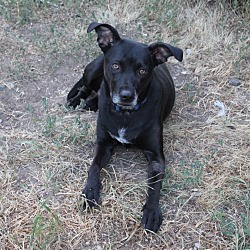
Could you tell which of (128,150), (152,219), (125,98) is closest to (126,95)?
(125,98)

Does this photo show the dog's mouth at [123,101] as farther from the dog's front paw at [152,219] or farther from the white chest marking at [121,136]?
the dog's front paw at [152,219]

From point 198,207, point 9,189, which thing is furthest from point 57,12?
point 198,207

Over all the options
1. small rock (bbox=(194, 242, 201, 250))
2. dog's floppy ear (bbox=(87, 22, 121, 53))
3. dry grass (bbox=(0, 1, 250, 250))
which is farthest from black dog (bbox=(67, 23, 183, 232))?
small rock (bbox=(194, 242, 201, 250))

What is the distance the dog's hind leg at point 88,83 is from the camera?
4.37 metres

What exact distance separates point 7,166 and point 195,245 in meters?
1.53

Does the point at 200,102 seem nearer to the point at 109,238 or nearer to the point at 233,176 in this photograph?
the point at 233,176

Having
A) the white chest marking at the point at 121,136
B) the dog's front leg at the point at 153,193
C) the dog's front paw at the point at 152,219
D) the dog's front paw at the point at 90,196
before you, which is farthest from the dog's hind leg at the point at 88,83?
the dog's front paw at the point at 152,219

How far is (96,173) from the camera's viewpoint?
3.43 m

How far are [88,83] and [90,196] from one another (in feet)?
4.85

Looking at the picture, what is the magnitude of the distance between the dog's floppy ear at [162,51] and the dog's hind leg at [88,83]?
886 millimetres

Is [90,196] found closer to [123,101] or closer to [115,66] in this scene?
[123,101]

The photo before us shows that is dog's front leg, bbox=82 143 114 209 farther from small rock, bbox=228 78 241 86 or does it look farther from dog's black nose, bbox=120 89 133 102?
small rock, bbox=228 78 241 86

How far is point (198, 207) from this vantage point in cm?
333

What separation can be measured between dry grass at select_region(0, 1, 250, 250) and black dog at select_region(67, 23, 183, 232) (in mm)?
110
